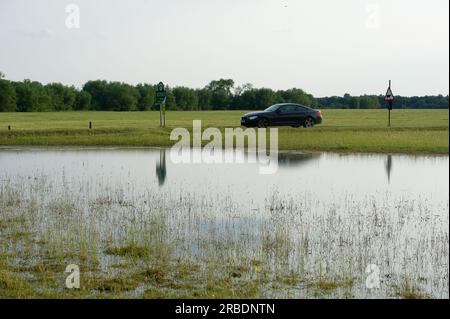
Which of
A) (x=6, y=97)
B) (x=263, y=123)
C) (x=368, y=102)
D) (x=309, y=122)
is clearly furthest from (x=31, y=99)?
(x=309, y=122)

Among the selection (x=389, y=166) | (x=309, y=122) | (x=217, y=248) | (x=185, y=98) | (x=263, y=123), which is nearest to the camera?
(x=217, y=248)

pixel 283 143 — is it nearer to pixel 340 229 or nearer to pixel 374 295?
pixel 340 229

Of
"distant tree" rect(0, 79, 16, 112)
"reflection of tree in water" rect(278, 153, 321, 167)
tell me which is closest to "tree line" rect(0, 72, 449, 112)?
"distant tree" rect(0, 79, 16, 112)

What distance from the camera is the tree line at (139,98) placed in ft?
300

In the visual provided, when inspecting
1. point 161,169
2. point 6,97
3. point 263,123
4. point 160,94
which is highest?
point 6,97

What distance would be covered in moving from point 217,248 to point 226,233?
1025mm

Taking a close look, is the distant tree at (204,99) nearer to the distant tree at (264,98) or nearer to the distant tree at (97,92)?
the distant tree at (264,98)

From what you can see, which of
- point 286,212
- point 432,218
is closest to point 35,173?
point 286,212

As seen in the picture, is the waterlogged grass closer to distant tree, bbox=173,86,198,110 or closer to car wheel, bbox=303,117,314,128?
car wheel, bbox=303,117,314,128

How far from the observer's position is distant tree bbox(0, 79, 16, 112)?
307 ft

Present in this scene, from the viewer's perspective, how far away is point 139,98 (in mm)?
111250

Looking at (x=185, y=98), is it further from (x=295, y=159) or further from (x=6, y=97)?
(x=295, y=159)

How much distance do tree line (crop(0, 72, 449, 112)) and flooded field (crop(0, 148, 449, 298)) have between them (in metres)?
71.3

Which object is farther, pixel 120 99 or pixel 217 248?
pixel 120 99
